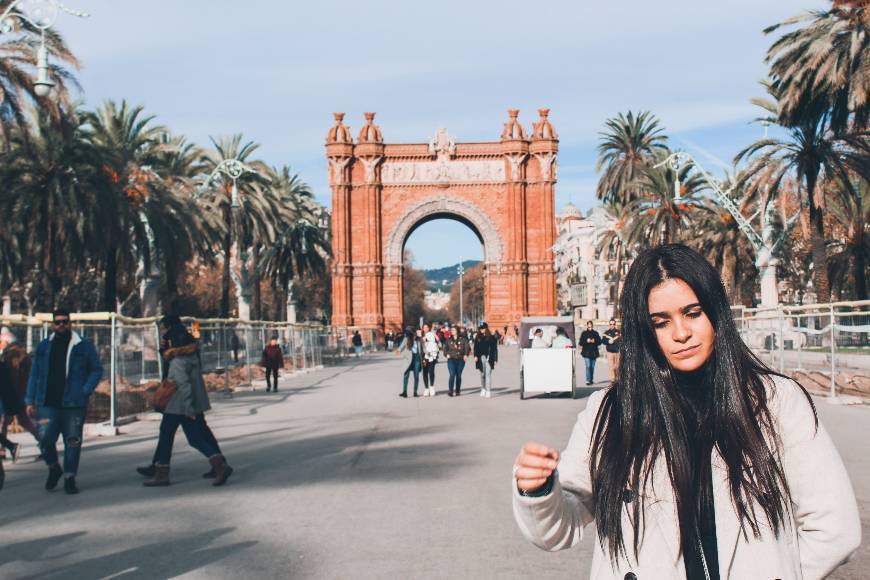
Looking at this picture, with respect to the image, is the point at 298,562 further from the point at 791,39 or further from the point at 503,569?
the point at 791,39

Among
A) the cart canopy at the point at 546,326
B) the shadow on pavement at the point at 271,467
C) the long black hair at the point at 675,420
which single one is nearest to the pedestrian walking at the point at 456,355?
the cart canopy at the point at 546,326

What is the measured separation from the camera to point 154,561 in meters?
5.93

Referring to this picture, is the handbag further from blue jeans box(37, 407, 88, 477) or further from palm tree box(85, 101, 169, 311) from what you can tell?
palm tree box(85, 101, 169, 311)

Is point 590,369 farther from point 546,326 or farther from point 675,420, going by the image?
point 675,420

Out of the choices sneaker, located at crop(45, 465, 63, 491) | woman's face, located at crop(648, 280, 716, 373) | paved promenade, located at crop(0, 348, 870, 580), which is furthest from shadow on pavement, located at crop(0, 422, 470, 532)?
woman's face, located at crop(648, 280, 716, 373)

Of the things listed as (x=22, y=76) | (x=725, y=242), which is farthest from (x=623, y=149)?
(x=22, y=76)

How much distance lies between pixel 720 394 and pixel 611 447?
307mm

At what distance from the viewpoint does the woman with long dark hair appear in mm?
2219

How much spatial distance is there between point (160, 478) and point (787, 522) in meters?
7.69

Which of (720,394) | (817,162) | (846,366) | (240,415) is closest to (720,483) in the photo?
(720,394)

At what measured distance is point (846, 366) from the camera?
56.0 ft

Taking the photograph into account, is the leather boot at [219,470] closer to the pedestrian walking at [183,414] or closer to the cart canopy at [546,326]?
A: the pedestrian walking at [183,414]

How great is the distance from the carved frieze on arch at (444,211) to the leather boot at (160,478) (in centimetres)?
5561

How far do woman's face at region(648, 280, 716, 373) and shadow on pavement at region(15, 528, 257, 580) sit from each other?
4149 millimetres
